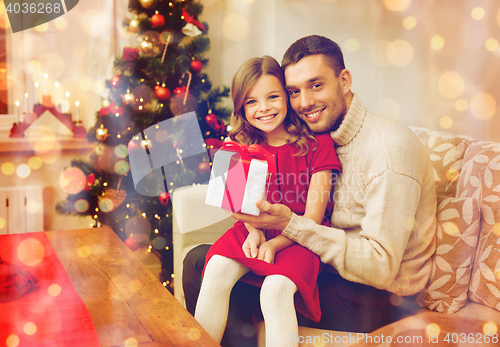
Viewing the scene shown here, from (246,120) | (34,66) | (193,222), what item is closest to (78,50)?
(34,66)

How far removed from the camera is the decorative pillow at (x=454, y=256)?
89 cm

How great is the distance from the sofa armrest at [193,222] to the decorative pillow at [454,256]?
72cm

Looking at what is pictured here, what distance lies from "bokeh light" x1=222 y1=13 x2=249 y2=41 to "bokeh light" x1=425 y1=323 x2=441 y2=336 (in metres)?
1.03

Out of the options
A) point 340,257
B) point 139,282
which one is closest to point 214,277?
point 139,282

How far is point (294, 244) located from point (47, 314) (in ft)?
1.88

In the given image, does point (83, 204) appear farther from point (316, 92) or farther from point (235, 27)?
point (316, 92)

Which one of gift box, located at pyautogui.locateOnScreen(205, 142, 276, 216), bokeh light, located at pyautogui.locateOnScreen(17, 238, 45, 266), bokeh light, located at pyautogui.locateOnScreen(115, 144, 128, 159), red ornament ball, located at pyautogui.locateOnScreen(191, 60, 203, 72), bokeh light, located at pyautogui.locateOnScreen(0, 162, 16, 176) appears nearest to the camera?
gift box, located at pyautogui.locateOnScreen(205, 142, 276, 216)

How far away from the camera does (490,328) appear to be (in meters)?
0.78

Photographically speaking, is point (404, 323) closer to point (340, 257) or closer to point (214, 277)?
point (340, 257)

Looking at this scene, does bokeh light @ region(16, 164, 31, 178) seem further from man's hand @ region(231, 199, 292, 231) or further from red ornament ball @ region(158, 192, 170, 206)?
man's hand @ region(231, 199, 292, 231)

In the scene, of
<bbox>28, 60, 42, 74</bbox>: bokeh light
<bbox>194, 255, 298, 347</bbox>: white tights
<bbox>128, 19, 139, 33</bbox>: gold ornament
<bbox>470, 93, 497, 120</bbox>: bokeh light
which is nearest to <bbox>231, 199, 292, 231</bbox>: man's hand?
<bbox>194, 255, 298, 347</bbox>: white tights

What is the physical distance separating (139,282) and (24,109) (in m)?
1.62

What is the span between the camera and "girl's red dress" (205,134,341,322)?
0.85 meters

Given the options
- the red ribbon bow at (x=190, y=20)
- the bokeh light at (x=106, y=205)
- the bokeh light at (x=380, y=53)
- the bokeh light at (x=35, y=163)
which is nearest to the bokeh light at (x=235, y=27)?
the red ribbon bow at (x=190, y=20)
